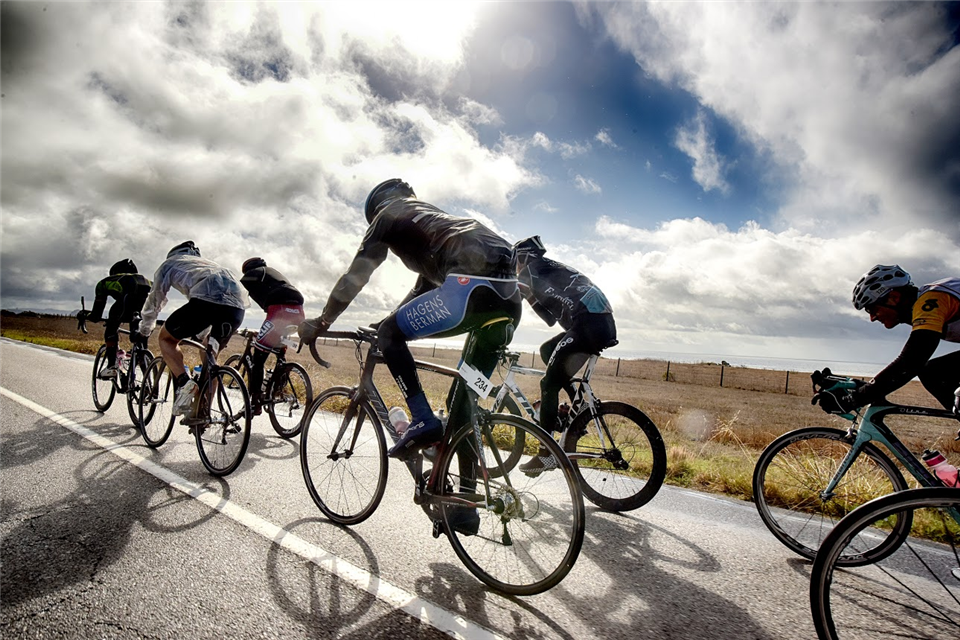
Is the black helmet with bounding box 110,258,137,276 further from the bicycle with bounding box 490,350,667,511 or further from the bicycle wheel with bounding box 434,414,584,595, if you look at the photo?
the bicycle wheel with bounding box 434,414,584,595

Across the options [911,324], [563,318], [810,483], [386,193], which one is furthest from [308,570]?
[911,324]

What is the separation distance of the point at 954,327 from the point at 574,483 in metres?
3.16

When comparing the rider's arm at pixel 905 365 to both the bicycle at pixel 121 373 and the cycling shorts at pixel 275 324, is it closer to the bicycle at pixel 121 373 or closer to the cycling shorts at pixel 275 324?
the cycling shorts at pixel 275 324

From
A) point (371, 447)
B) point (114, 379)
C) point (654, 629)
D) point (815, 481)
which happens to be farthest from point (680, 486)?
point (114, 379)

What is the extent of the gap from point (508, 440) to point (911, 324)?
300 centimetres

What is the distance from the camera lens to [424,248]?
2.96m

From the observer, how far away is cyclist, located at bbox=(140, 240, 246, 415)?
199 inches

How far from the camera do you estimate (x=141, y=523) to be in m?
3.03

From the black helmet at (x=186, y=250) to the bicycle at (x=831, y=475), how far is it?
6641 mm

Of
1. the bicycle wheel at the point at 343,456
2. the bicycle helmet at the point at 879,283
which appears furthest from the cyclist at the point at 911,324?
the bicycle wheel at the point at 343,456

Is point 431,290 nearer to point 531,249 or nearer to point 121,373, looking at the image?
point 531,249

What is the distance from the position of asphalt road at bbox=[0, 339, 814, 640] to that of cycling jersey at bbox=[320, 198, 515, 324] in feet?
4.99

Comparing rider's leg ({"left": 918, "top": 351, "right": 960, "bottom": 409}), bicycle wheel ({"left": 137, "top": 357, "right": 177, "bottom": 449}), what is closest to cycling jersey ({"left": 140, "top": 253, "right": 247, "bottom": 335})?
bicycle wheel ({"left": 137, "top": 357, "right": 177, "bottom": 449})

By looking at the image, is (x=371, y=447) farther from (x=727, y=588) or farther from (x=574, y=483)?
(x=727, y=588)
